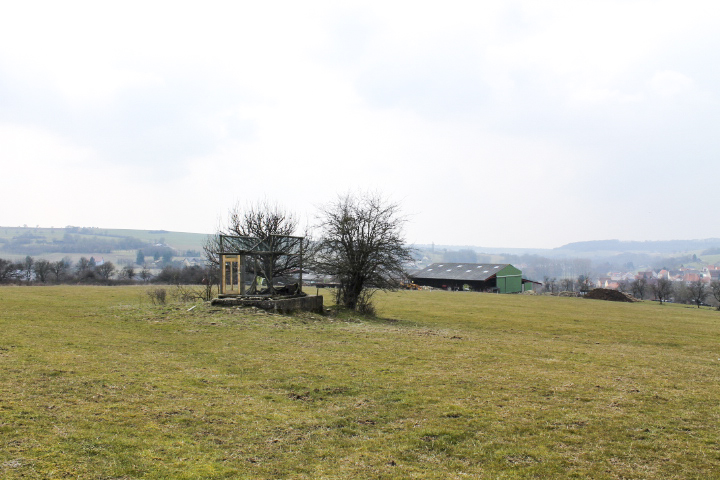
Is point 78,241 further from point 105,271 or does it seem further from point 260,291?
point 260,291

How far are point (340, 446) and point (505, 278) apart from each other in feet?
263

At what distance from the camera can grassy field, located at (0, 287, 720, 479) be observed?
5.50 metres

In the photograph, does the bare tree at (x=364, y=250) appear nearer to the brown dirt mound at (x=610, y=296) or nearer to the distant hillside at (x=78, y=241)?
the brown dirt mound at (x=610, y=296)

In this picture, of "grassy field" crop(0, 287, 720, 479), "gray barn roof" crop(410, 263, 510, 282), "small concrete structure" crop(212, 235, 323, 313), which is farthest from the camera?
"gray barn roof" crop(410, 263, 510, 282)

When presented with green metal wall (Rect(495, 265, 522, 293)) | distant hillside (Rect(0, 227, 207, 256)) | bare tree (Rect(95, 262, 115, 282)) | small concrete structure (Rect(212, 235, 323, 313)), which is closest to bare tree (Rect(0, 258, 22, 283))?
bare tree (Rect(95, 262, 115, 282))

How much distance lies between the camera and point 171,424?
6.50 metres

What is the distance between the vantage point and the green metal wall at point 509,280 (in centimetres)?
8094

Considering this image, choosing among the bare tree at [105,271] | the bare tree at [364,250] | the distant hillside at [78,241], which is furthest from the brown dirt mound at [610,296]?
the distant hillside at [78,241]

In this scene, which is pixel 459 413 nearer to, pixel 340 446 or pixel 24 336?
pixel 340 446

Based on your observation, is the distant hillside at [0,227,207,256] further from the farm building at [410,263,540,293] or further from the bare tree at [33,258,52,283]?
the farm building at [410,263,540,293]

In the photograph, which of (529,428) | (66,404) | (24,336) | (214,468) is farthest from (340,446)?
(24,336)

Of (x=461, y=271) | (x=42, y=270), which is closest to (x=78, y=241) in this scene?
(x=42, y=270)

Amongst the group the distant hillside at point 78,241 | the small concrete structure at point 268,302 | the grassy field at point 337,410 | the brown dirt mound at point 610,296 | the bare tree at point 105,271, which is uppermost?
the distant hillside at point 78,241

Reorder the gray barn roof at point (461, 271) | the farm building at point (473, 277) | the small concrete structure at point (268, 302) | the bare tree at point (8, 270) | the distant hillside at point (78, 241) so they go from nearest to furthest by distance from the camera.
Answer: the small concrete structure at point (268, 302) < the bare tree at point (8, 270) < the farm building at point (473, 277) < the gray barn roof at point (461, 271) < the distant hillside at point (78, 241)
